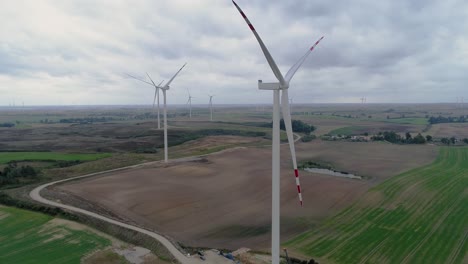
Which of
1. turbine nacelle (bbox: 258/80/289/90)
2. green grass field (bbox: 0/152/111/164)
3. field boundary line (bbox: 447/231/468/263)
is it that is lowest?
field boundary line (bbox: 447/231/468/263)

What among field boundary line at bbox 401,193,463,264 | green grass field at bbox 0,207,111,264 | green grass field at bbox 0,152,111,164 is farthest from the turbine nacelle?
green grass field at bbox 0,152,111,164

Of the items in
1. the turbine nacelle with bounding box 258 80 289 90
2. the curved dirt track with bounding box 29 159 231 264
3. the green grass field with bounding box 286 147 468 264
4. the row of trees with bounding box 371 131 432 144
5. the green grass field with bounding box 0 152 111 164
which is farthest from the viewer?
the row of trees with bounding box 371 131 432 144

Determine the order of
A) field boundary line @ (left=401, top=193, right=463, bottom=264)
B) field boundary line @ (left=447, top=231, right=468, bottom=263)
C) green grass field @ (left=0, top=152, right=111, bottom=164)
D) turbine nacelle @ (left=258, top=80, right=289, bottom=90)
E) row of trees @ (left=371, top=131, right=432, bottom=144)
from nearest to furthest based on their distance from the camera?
turbine nacelle @ (left=258, top=80, right=289, bottom=90) → field boundary line @ (left=447, top=231, right=468, bottom=263) → field boundary line @ (left=401, top=193, right=463, bottom=264) → green grass field @ (left=0, top=152, right=111, bottom=164) → row of trees @ (left=371, top=131, right=432, bottom=144)

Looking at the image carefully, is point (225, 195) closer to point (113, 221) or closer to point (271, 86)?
point (113, 221)

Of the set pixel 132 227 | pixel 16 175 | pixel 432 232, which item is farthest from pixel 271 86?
pixel 16 175

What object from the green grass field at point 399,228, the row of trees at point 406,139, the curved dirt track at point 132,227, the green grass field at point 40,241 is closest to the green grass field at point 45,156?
the curved dirt track at point 132,227

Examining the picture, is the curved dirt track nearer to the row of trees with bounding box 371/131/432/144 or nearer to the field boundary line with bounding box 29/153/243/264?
the field boundary line with bounding box 29/153/243/264

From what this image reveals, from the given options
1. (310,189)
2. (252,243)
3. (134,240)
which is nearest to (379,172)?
(310,189)

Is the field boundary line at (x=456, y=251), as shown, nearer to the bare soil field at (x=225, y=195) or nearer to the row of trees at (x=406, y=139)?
the bare soil field at (x=225, y=195)
